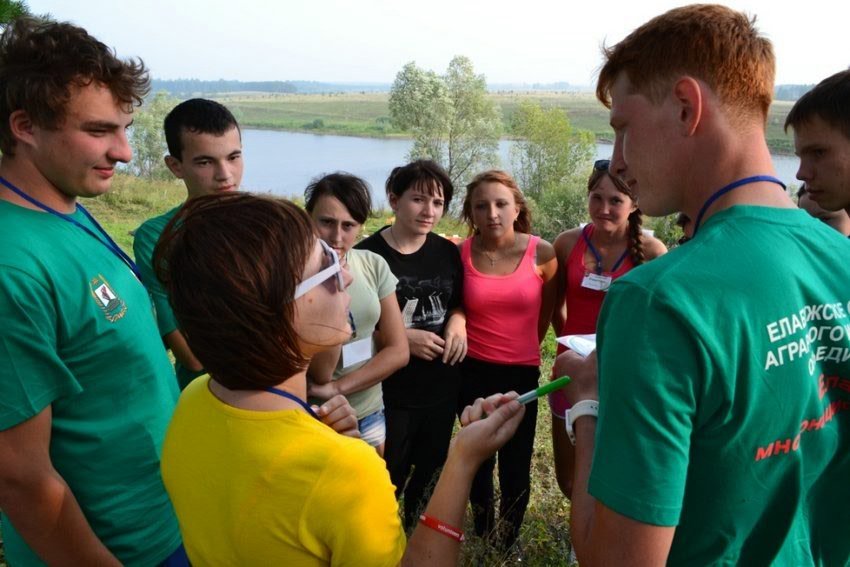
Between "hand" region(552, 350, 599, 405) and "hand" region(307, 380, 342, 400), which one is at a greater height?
"hand" region(552, 350, 599, 405)

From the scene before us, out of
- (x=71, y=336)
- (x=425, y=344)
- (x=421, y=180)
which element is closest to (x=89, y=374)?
(x=71, y=336)

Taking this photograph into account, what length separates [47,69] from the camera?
5.79 ft

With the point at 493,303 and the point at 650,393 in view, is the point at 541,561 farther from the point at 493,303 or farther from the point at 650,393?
the point at 650,393

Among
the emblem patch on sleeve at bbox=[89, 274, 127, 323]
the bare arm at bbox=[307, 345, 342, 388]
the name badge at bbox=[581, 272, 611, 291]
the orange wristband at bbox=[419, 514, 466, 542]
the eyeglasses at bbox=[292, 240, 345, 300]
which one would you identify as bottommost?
the bare arm at bbox=[307, 345, 342, 388]

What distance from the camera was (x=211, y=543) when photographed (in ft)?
4.13

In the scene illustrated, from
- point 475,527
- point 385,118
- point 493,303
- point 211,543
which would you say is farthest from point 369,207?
point 385,118

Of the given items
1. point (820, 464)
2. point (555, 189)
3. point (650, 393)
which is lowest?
point (555, 189)

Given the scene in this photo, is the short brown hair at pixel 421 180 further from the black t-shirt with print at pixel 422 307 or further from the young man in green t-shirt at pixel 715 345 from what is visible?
the young man in green t-shirt at pixel 715 345

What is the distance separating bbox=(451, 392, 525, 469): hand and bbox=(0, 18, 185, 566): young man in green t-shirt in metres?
0.98

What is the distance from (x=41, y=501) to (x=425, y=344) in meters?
2.08

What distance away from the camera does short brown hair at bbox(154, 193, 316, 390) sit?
3.98ft

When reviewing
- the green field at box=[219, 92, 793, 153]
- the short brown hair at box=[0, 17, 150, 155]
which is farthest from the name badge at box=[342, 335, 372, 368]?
the green field at box=[219, 92, 793, 153]

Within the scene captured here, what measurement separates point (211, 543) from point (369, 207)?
7.44 ft

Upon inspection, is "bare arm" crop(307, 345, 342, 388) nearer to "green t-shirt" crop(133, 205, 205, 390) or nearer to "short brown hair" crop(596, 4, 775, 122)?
"green t-shirt" crop(133, 205, 205, 390)
